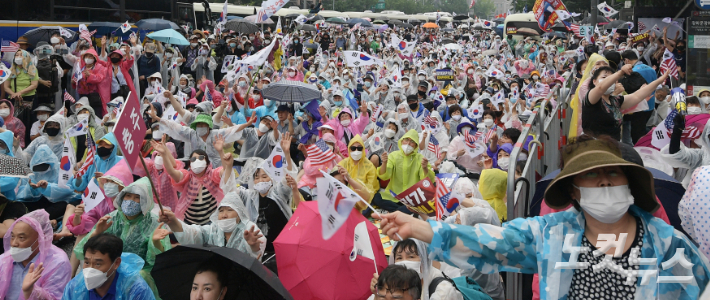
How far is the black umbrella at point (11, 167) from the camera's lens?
679 centimetres

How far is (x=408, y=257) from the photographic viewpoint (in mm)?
4023

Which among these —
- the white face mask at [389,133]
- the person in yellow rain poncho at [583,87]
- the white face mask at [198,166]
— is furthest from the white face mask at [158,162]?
the person in yellow rain poncho at [583,87]

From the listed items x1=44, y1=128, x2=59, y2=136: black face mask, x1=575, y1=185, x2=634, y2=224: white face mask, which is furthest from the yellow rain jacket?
x1=575, y1=185, x2=634, y2=224: white face mask

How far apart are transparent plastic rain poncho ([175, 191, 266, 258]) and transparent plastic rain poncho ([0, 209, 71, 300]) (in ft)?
2.59

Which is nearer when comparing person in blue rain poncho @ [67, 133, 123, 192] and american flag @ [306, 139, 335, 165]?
american flag @ [306, 139, 335, 165]

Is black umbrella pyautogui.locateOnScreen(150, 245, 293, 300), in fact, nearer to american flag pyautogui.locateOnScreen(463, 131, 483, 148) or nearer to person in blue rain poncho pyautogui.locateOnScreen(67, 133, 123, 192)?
person in blue rain poncho pyautogui.locateOnScreen(67, 133, 123, 192)

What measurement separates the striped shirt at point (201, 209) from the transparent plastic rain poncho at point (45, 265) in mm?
1630

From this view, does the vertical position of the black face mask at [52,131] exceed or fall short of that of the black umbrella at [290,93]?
it falls short

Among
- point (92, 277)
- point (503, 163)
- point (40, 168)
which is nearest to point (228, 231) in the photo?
point (92, 277)

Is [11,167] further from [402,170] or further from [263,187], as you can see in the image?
[402,170]

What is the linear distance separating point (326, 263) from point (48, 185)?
3.85m

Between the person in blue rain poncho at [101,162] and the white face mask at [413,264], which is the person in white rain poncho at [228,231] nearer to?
the white face mask at [413,264]

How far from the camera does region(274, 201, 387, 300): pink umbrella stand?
15.1 feet

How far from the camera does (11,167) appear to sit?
6883 millimetres
